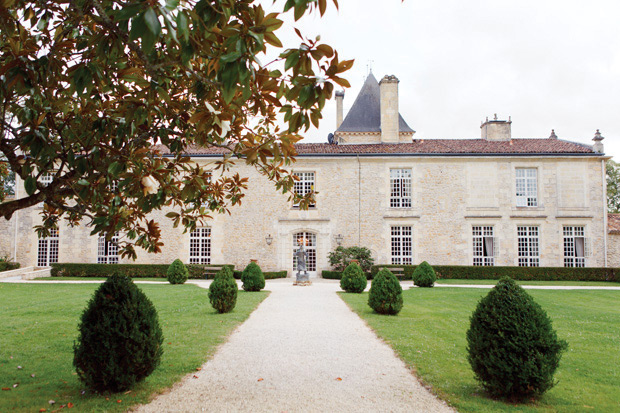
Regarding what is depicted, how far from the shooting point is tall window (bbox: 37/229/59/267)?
22.1 m

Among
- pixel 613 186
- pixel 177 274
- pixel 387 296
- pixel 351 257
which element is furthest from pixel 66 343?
pixel 613 186

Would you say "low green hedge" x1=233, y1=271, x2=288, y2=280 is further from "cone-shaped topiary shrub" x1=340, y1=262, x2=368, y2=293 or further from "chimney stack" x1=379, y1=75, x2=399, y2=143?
"chimney stack" x1=379, y1=75, x2=399, y2=143

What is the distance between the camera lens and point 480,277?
2002cm

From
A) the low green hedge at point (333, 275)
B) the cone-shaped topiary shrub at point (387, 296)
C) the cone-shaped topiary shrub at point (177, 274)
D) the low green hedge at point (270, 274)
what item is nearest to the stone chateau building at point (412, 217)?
the low green hedge at point (333, 275)

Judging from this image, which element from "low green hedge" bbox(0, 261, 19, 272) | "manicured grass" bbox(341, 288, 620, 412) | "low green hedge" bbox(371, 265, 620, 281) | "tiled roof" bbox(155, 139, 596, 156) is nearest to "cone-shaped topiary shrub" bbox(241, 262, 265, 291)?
"manicured grass" bbox(341, 288, 620, 412)

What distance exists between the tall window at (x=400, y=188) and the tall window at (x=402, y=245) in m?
1.29

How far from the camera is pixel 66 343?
663 centimetres

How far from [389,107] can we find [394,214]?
240 inches

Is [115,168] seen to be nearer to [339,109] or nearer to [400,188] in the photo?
[400,188]

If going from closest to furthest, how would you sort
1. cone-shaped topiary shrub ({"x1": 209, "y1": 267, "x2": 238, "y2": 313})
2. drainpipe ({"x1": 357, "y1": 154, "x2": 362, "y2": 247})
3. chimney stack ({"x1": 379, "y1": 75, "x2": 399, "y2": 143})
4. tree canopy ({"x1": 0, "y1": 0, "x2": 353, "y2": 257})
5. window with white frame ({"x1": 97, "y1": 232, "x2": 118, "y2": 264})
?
tree canopy ({"x1": 0, "y1": 0, "x2": 353, "y2": 257}), cone-shaped topiary shrub ({"x1": 209, "y1": 267, "x2": 238, "y2": 313}), drainpipe ({"x1": 357, "y1": 154, "x2": 362, "y2": 247}), window with white frame ({"x1": 97, "y1": 232, "x2": 118, "y2": 264}), chimney stack ({"x1": 379, "y1": 75, "x2": 399, "y2": 143})

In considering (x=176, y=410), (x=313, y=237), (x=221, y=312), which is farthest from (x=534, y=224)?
(x=176, y=410)

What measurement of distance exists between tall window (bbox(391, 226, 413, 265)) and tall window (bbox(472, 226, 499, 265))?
3.32m

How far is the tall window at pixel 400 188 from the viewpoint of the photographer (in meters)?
22.5

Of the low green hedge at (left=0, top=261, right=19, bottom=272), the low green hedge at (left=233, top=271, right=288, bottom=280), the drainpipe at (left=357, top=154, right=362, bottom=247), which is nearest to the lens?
the low green hedge at (left=233, top=271, right=288, bottom=280)
